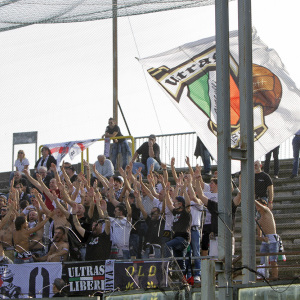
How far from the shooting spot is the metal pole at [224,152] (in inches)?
278

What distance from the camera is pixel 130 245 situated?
11.6m

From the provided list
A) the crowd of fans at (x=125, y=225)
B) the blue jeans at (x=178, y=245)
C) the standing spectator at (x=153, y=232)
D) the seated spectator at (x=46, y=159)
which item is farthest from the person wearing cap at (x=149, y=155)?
the blue jeans at (x=178, y=245)

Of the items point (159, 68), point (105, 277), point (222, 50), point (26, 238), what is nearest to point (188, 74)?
point (159, 68)

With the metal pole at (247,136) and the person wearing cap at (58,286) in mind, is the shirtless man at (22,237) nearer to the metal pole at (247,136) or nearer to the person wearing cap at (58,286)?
the person wearing cap at (58,286)

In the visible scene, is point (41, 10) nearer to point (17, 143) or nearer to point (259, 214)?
point (259, 214)

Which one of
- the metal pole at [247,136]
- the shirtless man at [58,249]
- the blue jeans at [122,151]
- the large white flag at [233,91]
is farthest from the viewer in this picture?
the blue jeans at [122,151]

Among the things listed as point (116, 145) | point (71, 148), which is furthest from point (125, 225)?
point (116, 145)

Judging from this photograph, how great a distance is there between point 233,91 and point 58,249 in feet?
13.9

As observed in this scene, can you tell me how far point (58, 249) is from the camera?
11500mm

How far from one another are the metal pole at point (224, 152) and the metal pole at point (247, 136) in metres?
0.27

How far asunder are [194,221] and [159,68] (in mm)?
2839

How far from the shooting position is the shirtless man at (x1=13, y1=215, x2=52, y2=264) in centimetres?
1199

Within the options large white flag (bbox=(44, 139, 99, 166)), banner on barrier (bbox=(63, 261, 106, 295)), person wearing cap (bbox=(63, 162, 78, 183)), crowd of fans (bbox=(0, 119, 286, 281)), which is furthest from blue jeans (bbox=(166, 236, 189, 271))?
large white flag (bbox=(44, 139, 99, 166))

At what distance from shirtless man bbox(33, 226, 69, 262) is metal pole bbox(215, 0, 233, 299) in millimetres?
4740
